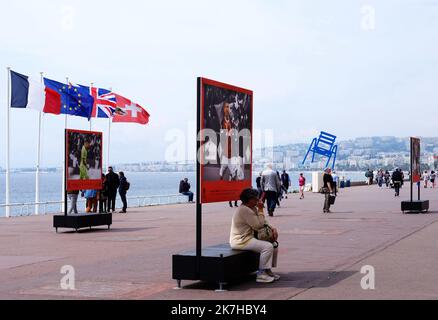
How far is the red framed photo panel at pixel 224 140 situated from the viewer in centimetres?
995

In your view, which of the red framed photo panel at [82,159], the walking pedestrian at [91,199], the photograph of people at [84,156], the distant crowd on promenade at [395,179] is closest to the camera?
the red framed photo panel at [82,159]

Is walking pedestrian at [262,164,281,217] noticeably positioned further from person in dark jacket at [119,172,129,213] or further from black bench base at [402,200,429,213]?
person in dark jacket at [119,172,129,213]

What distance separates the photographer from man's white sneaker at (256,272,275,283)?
10039mm

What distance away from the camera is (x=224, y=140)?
1052 centimetres

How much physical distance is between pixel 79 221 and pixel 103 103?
17211 millimetres

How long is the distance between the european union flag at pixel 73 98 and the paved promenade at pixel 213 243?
9892mm

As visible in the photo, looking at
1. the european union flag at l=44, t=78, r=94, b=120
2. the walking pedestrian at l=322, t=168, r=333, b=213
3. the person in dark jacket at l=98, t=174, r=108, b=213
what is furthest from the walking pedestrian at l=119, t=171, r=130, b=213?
the walking pedestrian at l=322, t=168, r=333, b=213

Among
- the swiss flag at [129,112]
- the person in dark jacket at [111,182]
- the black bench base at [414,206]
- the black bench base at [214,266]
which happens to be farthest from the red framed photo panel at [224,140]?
the swiss flag at [129,112]

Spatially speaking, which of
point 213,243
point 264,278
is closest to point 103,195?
point 213,243

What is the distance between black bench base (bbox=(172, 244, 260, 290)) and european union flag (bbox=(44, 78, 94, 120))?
73.1 feet

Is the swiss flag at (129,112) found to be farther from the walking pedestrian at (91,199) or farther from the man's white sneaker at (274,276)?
the man's white sneaker at (274,276)

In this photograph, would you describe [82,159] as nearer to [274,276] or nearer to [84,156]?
[84,156]
